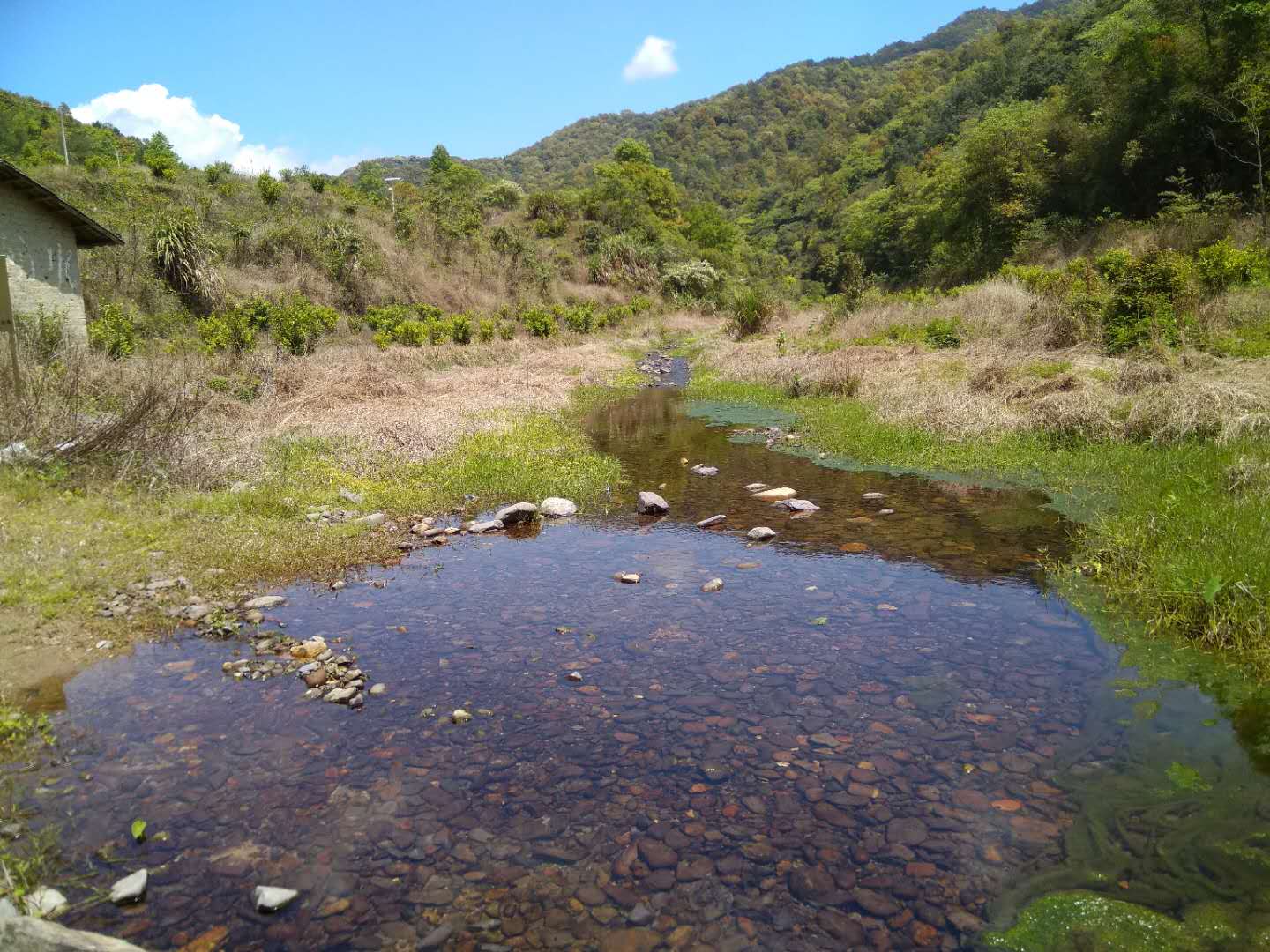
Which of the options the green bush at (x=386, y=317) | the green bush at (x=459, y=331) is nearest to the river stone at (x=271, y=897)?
the green bush at (x=386, y=317)

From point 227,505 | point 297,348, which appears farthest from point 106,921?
point 297,348

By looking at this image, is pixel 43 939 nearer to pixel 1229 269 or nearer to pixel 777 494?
pixel 777 494

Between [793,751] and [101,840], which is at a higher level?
[101,840]

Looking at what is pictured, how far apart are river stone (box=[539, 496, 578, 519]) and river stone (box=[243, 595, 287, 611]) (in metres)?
3.96

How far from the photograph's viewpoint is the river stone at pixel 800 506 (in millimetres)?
10383

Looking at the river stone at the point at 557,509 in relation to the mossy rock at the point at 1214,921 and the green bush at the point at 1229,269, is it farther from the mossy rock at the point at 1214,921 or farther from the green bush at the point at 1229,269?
the green bush at the point at 1229,269

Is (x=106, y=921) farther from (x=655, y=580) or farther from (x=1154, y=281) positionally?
(x=1154, y=281)

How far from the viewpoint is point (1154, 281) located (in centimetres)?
1434

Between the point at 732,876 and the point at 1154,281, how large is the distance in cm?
1538

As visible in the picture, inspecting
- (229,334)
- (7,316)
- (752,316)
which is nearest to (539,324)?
(752,316)

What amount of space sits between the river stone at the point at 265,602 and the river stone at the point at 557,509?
396 centimetres

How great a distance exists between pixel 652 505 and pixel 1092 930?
7.69 metres

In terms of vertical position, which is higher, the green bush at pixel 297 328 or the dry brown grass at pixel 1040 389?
the green bush at pixel 297 328

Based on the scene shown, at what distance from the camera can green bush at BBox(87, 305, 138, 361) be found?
16797 mm
